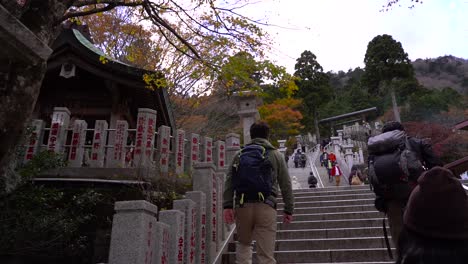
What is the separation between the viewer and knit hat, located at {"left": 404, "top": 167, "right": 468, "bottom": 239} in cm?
158

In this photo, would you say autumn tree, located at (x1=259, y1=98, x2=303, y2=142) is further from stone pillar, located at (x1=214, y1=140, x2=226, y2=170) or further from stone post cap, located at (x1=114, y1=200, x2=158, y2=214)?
stone post cap, located at (x1=114, y1=200, x2=158, y2=214)

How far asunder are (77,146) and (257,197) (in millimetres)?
5954

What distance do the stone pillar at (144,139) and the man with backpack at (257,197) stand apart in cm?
469

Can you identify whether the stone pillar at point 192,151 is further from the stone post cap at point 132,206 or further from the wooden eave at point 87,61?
the stone post cap at point 132,206

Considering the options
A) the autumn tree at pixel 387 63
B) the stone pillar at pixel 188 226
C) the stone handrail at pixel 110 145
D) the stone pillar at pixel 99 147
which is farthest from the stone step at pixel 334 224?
the autumn tree at pixel 387 63

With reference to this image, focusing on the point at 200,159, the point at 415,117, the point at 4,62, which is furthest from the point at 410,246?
the point at 415,117

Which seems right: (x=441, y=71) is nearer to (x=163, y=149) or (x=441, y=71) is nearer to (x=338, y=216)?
(x=338, y=216)

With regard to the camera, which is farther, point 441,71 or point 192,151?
point 441,71

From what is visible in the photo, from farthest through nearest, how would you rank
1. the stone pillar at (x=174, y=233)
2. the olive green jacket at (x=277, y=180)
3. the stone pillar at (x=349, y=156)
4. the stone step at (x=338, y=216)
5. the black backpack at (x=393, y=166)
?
the stone pillar at (x=349, y=156)
the stone step at (x=338, y=216)
the stone pillar at (x=174, y=233)
the olive green jacket at (x=277, y=180)
the black backpack at (x=393, y=166)

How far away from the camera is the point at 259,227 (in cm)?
354

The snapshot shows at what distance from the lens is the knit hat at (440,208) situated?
1577 millimetres

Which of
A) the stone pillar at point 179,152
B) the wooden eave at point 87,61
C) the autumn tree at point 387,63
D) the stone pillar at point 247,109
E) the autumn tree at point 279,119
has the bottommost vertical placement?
the stone pillar at point 179,152

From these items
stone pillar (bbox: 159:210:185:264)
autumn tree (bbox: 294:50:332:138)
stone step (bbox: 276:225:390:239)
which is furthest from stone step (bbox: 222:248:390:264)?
autumn tree (bbox: 294:50:332:138)

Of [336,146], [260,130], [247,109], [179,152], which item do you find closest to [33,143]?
[179,152]
